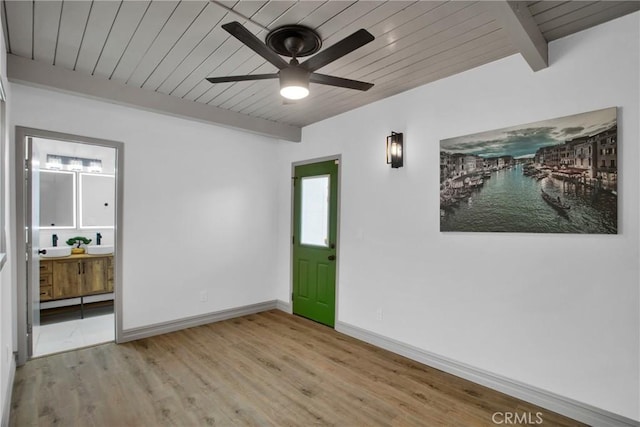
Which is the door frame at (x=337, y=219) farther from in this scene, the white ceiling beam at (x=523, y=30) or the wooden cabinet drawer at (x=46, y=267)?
the wooden cabinet drawer at (x=46, y=267)

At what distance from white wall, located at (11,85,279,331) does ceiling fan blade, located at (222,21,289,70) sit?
243cm

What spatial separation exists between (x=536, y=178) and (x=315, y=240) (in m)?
2.70

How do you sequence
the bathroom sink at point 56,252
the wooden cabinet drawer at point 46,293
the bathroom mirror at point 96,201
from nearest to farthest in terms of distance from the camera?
the wooden cabinet drawer at point 46,293 < the bathroom sink at point 56,252 < the bathroom mirror at point 96,201

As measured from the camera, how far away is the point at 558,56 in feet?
7.84

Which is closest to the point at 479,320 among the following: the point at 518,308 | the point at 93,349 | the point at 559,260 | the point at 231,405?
the point at 518,308

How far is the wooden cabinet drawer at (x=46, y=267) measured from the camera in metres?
4.59

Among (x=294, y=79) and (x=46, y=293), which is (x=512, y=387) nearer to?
(x=294, y=79)

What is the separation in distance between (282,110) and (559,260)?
3.19 meters

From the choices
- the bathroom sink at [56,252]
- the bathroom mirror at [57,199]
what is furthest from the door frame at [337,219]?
the bathroom mirror at [57,199]

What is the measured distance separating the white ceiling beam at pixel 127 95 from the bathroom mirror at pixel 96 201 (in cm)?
289

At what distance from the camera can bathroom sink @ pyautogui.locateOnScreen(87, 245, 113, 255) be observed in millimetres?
5117

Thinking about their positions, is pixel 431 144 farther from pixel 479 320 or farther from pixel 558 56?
pixel 479 320
